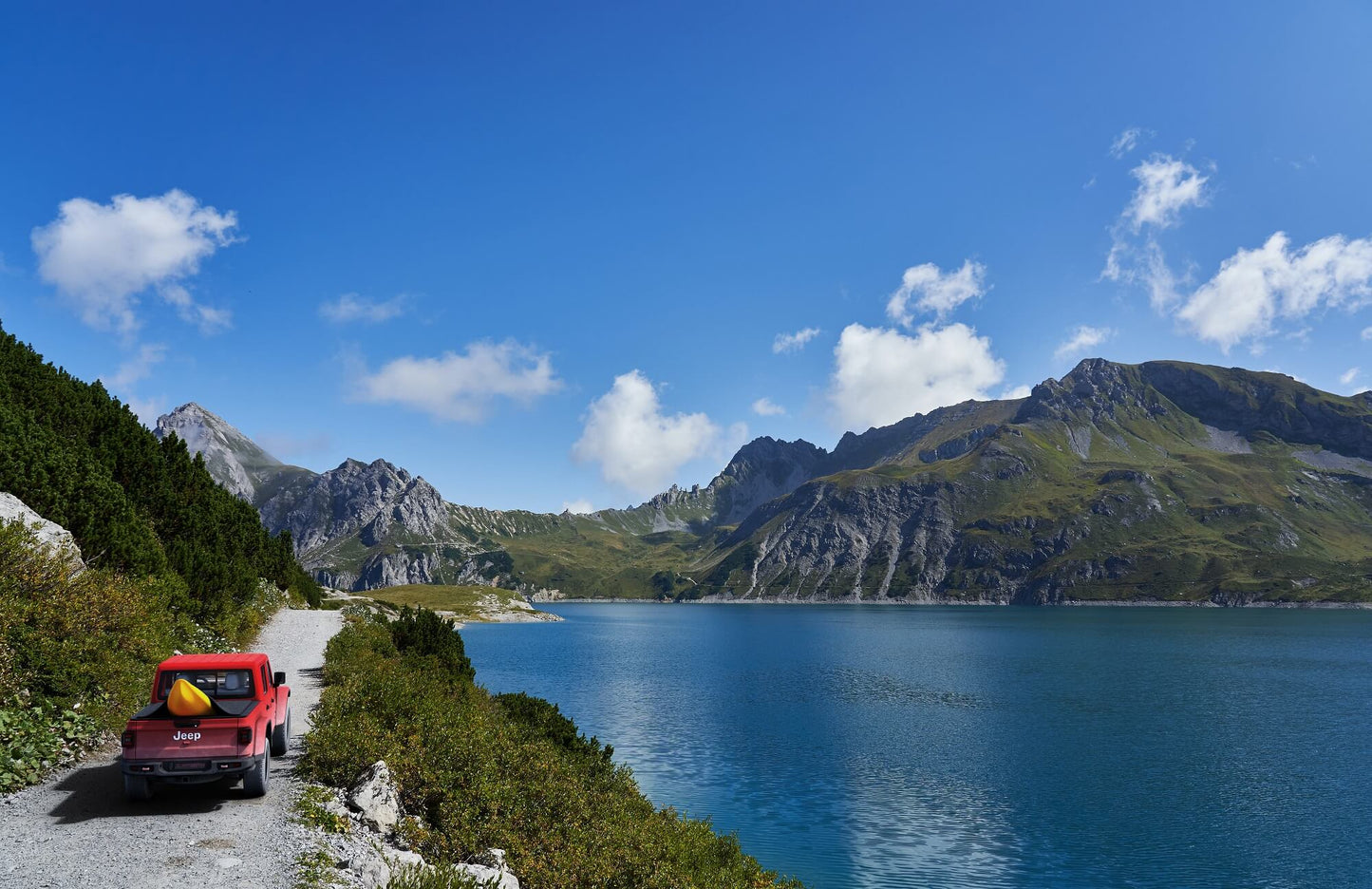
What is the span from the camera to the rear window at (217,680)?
17.5m

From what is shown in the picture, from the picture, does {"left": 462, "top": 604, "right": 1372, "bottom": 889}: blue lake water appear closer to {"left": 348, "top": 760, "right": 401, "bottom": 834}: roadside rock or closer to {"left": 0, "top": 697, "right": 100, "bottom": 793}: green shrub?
{"left": 348, "top": 760, "right": 401, "bottom": 834}: roadside rock

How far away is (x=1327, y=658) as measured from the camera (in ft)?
368

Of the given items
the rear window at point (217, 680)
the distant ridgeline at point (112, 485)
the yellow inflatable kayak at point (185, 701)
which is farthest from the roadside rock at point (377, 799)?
the distant ridgeline at point (112, 485)

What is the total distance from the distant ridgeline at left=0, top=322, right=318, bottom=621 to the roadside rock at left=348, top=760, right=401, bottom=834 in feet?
79.1

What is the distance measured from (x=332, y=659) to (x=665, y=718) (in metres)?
32.7

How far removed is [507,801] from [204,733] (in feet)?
24.4

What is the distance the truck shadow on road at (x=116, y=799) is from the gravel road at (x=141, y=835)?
21 millimetres

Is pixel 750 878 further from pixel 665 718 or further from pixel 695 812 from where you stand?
pixel 665 718

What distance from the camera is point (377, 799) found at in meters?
17.3

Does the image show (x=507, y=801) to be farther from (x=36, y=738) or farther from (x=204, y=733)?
(x=36, y=738)

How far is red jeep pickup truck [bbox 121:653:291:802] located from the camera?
15.7 metres

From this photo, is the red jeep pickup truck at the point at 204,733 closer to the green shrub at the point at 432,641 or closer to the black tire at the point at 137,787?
the black tire at the point at 137,787

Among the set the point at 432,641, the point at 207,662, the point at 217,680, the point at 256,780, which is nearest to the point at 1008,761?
the point at 432,641

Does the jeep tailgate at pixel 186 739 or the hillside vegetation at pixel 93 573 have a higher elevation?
the hillside vegetation at pixel 93 573
